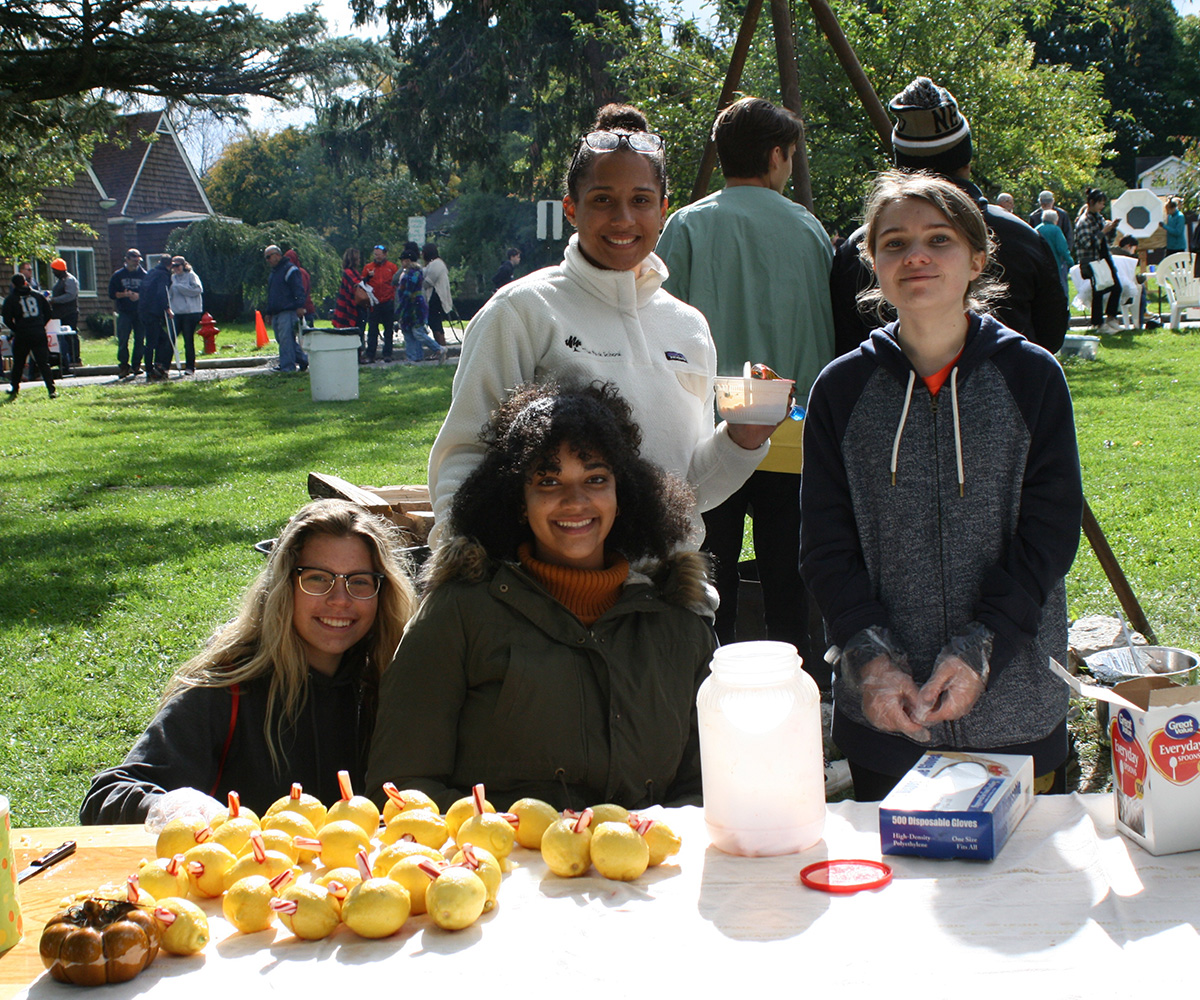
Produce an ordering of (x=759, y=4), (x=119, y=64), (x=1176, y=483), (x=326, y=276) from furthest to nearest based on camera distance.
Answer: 1. (x=326, y=276)
2. (x=119, y=64)
3. (x=1176, y=483)
4. (x=759, y=4)

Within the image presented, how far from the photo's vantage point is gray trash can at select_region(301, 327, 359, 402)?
13.9 meters

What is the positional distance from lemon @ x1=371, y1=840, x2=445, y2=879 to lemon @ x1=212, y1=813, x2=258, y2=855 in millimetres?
232

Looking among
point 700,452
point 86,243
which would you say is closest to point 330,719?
point 700,452

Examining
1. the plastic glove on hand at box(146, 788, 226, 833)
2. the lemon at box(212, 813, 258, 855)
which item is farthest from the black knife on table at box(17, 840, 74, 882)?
the lemon at box(212, 813, 258, 855)

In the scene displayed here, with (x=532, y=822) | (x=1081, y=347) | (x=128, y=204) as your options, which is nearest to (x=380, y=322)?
(x=1081, y=347)

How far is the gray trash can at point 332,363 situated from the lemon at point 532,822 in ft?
41.2

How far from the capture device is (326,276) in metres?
38.2

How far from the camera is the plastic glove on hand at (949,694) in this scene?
6.82 feet

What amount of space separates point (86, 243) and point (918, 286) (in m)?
37.4

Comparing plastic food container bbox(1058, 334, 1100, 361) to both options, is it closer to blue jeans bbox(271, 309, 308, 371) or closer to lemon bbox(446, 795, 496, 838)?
blue jeans bbox(271, 309, 308, 371)

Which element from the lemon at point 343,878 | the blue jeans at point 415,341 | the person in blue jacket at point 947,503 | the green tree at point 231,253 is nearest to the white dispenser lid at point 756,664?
the person in blue jacket at point 947,503

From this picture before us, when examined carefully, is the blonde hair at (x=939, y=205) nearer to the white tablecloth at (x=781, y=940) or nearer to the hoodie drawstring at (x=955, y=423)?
the hoodie drawstring at (x=955, y=423)

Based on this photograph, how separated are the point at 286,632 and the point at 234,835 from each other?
987mm

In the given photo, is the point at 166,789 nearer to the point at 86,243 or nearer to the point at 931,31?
the point at 931,31
